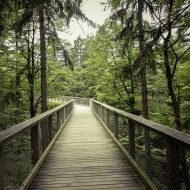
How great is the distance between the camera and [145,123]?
13.1 feet

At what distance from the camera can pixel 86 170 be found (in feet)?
16.4

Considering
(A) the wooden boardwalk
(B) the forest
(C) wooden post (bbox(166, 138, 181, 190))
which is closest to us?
(C) wooden post (bbox(166, 138, 181, 190))

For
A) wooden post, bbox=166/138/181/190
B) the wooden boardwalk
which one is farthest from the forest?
wooden post, bbox=166/138/181/190

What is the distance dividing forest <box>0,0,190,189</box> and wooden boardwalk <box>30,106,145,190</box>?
2508 millimetres

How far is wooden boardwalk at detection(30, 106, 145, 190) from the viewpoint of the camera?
4.21m

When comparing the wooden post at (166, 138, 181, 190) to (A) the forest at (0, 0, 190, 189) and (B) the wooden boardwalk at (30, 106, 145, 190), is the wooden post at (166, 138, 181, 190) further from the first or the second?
(A) the forest at (0, 0, 190, 189)

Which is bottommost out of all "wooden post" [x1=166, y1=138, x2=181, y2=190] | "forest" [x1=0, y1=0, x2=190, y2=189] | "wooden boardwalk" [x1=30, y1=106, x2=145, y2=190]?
"wooden boardwalk" [x1=30, y1=106, x2=145, y2=190]

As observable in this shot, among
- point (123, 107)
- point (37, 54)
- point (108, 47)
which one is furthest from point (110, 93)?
point (37, 54)

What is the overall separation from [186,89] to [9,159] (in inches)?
359

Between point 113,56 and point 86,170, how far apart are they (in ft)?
41.6

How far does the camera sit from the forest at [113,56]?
7375 mm

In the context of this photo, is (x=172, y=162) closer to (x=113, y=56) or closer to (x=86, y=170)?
(x=86, y=170)

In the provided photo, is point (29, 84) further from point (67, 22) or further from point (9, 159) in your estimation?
point (67, 22)

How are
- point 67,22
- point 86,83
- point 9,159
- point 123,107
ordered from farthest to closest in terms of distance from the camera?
point 86,83
point 123,107
point 9,159
point 67,22
